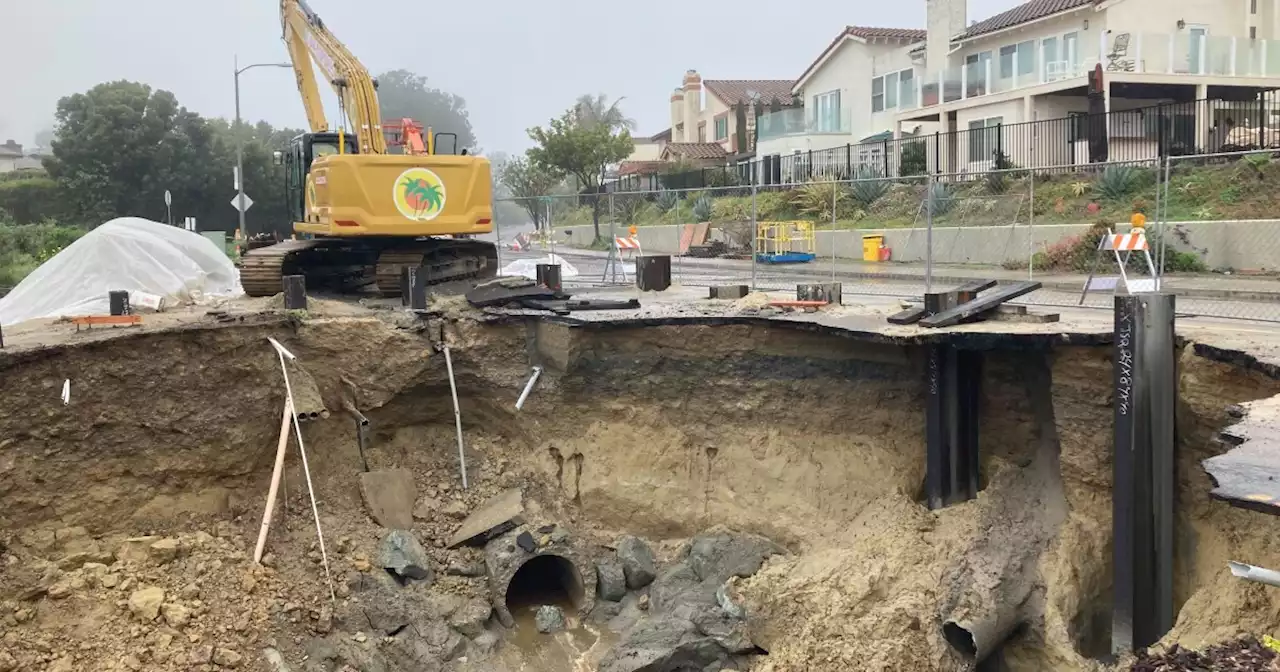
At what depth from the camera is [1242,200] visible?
61.2 ft

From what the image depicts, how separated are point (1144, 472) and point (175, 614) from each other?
25.7 feet

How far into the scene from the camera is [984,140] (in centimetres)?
2728

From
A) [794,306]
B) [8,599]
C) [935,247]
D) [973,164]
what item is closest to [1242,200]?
[935,247]

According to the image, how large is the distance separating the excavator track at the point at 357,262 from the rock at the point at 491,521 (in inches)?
147

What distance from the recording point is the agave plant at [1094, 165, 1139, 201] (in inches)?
807

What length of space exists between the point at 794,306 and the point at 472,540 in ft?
14.0

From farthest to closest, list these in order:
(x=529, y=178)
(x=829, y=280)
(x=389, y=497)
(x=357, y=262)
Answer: (x=529, y=178) < (x=829, y=280) < (x=357, y=262) < (x=389, y=497)

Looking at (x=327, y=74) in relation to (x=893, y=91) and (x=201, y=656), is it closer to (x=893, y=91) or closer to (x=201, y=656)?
(x=201, y=656)

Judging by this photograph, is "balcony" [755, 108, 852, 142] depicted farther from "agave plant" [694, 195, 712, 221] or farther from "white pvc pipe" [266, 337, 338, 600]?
"white pvc pipe" [266, 337, 338, 600]

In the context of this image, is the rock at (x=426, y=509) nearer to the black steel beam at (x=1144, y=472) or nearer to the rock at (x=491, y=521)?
the rock at (x=491, y=521)

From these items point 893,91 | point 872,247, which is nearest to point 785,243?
point 872,247

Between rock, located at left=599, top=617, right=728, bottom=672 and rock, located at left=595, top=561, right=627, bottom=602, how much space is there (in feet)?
2.77

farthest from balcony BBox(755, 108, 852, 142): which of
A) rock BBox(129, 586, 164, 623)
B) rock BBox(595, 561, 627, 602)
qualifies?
rock BBox(129, 586, 164, 623)

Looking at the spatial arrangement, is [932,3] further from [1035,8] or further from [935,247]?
[935,247]
